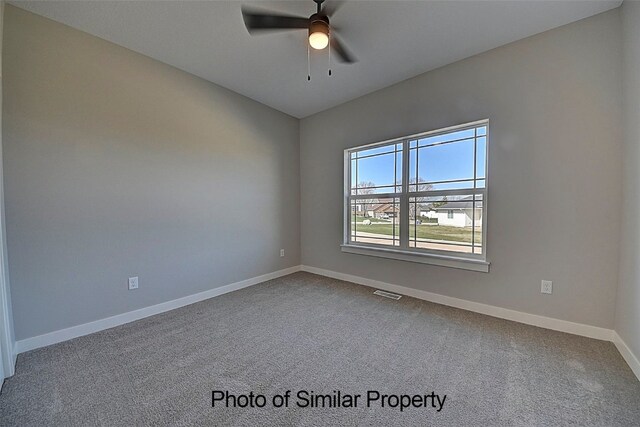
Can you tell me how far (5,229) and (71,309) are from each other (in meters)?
0.79

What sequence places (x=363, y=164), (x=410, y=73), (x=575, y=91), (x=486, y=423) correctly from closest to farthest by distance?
(x=486, y=423), (x=575, y=91), (x=410, y=73), (x=363, y=164)

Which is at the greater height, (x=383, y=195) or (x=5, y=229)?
(x=383, y=195)

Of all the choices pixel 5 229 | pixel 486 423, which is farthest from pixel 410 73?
pixel 5 229

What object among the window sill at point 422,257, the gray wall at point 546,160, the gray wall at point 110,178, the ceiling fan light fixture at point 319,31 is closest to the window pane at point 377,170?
the gray wall at point 546,160

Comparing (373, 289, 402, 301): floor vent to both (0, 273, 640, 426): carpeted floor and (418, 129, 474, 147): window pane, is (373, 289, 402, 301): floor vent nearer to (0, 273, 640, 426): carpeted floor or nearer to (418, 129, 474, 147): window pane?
(0, 273, 640, 426): carpeted floor

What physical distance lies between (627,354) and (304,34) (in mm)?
3502

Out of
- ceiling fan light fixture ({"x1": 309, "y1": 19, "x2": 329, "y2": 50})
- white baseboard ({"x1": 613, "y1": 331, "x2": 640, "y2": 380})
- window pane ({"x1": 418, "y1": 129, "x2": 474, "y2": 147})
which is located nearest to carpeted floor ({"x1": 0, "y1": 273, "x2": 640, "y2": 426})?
white baseboard ({"x1": 613, "y1": 331, "x2": 640, "y2": 380})

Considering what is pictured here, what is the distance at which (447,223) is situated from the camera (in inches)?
112

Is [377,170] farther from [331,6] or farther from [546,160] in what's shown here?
[331,6]

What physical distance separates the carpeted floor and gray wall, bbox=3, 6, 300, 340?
496 millimetres

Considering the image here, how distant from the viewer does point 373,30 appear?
215cm

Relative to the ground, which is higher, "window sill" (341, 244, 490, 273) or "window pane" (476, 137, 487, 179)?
"window pane" (476, 137, 487, 179)

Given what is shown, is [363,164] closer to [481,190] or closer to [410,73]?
[410,73]

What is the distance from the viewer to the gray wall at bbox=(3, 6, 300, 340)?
1.90m
